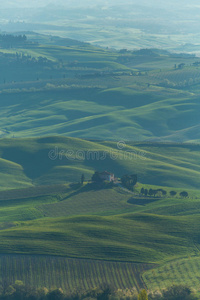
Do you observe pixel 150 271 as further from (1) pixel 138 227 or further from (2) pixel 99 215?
(2) pixel 99 215

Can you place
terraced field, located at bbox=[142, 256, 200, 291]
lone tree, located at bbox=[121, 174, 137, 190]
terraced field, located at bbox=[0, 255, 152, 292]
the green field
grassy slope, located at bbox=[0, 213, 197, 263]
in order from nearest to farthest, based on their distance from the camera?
1. terraced field, located at bbox=[0, 255, 152, 292]
2. terraced field, located at bbox=[142, 256, 200, 291]
3. the green field
4. grassy slope, located at bbox=[0, 213, 197, 263]
5. lone tree, located at bbox=[121, 174, 137, 190]

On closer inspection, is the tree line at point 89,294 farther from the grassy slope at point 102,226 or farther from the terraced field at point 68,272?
the grassy slope at point 102,226

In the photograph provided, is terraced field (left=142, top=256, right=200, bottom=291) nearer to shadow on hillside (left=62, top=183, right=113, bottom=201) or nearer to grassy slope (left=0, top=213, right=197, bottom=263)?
grassy slope (left=0, top=213, right=197, bottom=263)

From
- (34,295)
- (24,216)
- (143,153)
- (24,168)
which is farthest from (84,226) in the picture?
(143,153)

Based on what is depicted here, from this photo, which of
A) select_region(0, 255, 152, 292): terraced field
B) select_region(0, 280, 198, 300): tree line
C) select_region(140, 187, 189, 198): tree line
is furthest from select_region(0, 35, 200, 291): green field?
select_region(0, 280, 198, 300): tree line

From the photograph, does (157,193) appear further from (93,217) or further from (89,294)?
(89,294)

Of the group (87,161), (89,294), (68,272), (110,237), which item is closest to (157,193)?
(110,237)

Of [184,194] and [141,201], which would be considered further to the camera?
[184,194]

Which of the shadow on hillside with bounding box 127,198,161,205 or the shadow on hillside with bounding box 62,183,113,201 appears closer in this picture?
the shadow on hillside with bounding box 127,198,161,205

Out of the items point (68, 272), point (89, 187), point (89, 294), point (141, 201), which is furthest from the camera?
Answer: point (89, 187)
